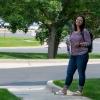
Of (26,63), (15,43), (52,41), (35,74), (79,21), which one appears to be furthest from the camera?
(15,43)

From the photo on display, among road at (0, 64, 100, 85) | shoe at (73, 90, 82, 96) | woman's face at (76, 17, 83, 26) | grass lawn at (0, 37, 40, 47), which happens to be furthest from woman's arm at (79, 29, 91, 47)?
grass lawn at (0, 37, 40, 47)

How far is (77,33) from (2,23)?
719 inches

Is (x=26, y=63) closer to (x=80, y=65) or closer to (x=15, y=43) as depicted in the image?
(x=80, y=65)

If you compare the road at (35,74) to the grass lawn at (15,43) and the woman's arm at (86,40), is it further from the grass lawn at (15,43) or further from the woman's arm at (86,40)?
the grass lawn at (15,43)

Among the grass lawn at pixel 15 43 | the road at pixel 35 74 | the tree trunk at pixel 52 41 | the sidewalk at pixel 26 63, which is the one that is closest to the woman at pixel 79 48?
the road at pixel 35 74

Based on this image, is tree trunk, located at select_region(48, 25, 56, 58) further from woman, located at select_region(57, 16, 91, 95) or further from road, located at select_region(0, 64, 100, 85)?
woman, located at select_region(57, 16, 91, 95)

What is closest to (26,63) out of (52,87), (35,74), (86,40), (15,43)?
(35,74)

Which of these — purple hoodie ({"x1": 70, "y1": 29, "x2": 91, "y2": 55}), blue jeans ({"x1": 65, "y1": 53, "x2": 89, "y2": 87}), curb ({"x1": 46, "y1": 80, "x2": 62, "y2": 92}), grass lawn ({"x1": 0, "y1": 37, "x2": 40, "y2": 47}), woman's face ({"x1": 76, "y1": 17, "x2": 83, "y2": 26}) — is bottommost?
grass lawn ({"x1": 0, "y1": 37, "x2": 40, "y2": 47})

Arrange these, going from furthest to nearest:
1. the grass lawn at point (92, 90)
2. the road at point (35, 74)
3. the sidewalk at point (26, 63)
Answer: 1. the sidewalk at point (26, 63)
2. the road at point (35, 74)
3. the grass lawn at point (92, 90)

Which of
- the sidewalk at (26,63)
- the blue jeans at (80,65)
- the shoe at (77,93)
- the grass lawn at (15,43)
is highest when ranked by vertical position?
the blue jeans at (80,65)

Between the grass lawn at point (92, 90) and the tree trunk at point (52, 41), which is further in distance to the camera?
the tree trunk at point (52, 41)

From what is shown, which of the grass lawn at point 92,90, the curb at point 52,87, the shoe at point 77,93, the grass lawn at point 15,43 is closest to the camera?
the grass lawn at point 92,90

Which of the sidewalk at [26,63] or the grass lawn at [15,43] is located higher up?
the sidewalk at [26,63]

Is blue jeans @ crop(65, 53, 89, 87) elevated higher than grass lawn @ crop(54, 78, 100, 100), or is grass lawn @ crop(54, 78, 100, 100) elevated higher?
blue jeans @ crop(65, 53, 89, 87)
